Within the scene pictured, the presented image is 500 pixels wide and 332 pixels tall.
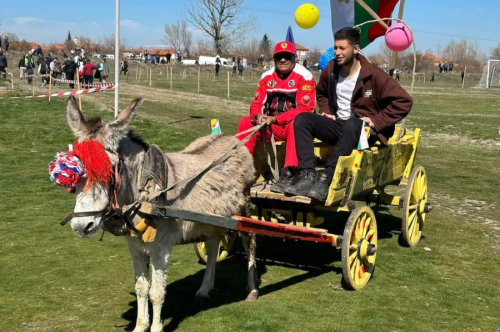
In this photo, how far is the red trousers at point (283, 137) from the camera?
6.83 metres

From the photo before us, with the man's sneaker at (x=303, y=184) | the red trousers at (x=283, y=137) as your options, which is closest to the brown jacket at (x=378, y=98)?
the red trousers at (x=283, y=137)

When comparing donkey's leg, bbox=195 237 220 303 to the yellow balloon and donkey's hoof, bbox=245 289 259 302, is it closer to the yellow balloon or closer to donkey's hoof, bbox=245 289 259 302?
donkey's hoof, bbox=245 289 259 302

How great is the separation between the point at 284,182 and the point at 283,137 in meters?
0.85

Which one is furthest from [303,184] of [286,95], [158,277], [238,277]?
[158,277]

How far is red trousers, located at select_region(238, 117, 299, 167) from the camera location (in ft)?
22.4

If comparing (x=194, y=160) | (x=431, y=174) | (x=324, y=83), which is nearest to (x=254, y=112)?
(x=324, y=83)

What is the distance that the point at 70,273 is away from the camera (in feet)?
23.2

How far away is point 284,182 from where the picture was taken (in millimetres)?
6613

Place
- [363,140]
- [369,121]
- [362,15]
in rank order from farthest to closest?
[362,15] → [369,121] → [363,140]

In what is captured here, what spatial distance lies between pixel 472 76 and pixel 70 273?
281 feet

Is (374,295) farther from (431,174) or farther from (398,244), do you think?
(431,174)

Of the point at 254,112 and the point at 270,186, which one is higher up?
the point at 254,112

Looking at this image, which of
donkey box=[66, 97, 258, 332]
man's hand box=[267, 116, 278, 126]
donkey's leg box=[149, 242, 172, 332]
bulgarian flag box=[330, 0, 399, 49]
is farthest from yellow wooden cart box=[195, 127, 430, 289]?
bulgarian flag box=[330, 0, 399, 49]

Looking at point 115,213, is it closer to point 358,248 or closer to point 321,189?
point 321,189
